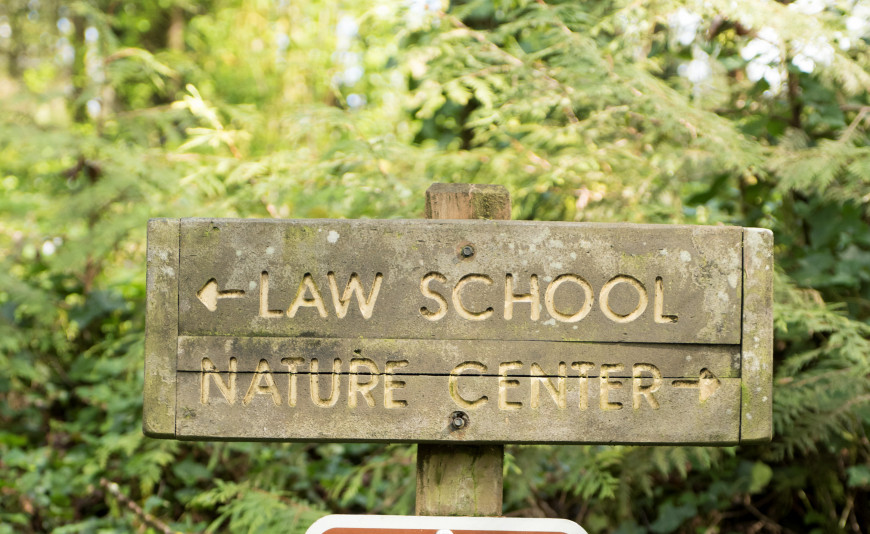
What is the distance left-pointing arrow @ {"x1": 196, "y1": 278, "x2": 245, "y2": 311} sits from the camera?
1343 millimetres

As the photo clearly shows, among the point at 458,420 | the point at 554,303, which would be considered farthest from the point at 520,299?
the point at 458,420

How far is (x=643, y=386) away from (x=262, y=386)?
0.79m

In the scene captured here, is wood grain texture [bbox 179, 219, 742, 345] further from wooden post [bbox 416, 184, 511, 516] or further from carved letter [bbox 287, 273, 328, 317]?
wooden post [bbox 416, 184, 511, 516]

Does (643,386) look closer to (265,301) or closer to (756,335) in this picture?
(756,335)

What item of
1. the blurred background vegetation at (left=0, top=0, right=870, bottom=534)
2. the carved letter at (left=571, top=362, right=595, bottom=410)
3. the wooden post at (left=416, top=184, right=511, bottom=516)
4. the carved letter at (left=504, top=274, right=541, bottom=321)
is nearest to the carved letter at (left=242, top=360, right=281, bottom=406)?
the wooden post at (left=416, top=184, right=511, bottom=516)

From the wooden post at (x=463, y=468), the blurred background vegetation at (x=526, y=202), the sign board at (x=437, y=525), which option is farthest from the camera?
the blurred background vegetation at (x=526, y=202)

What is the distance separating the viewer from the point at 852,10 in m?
2.64

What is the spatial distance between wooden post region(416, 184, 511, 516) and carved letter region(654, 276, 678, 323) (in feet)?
1.22

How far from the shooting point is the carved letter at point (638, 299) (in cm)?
133

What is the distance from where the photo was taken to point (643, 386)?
134 cm

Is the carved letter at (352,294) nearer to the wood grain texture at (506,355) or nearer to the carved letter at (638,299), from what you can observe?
the wood grain texture at (506,355)

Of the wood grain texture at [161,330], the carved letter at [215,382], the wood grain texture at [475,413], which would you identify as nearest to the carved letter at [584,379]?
the wood grain texture at [475,413]

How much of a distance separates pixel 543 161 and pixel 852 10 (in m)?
1.42

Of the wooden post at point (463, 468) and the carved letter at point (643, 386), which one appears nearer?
the carved letter at point (643, 386)
